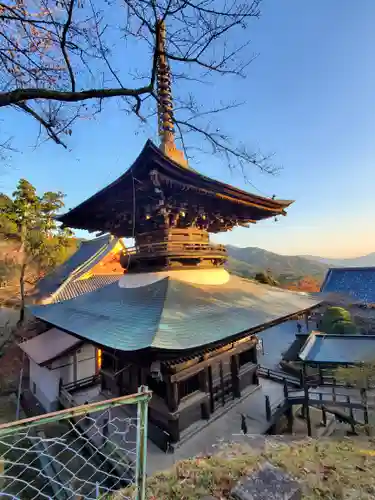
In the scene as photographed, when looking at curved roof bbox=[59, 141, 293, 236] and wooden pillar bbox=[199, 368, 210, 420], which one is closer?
curved roof bbox=[59, 141, 293, 236]

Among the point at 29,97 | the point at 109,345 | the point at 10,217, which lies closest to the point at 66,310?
the point at 109,345

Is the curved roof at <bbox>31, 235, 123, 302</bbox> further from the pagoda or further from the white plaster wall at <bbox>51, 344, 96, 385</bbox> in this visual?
the pagoda

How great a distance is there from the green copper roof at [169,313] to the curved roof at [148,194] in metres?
2.06

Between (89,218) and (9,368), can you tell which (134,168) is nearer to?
(89,218)

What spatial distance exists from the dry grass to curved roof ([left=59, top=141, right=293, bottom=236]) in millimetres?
4453

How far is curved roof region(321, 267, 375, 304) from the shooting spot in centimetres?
2208

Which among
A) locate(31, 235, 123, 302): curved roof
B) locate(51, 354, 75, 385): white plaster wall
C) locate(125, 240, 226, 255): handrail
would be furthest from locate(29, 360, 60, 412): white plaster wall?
locate(125, 240, 226, 255): handrail

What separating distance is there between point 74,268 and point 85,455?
15.2 meters

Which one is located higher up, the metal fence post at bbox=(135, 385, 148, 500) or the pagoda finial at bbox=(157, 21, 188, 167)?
the pagoda finial at bbox=(157, 21, 188, 167)

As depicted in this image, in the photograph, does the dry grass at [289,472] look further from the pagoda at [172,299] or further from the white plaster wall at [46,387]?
the white plaster wall at [46,387]

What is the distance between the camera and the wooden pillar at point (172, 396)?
5355 mm

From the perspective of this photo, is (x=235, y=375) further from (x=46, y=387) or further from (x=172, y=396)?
(x=46, y=387)

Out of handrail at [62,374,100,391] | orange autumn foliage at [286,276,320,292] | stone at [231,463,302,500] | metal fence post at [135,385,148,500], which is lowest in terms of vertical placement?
orange autumn foliage at [286,276,320,292]

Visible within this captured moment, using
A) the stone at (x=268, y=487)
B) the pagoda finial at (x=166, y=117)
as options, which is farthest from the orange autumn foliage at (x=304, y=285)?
the stone at (x=268, y=487)
